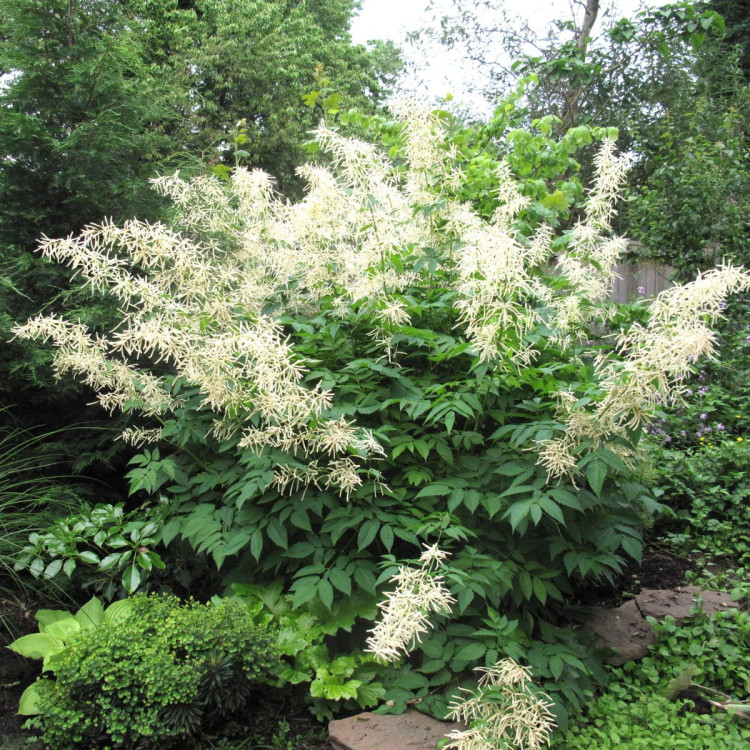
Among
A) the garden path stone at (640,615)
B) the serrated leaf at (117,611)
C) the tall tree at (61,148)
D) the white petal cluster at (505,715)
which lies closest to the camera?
the white petal cluster at (505,715)

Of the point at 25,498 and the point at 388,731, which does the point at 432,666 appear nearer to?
the point at 388,731

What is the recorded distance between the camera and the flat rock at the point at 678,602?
3.29 metres

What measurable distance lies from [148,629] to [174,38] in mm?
12693

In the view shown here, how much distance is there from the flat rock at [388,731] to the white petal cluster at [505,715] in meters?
0.12

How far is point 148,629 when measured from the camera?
2844 mm

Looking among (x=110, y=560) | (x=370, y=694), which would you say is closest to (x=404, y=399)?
(x=370, y=694)

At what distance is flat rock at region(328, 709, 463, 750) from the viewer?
7.98ft

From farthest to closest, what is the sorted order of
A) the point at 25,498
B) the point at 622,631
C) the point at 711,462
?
the point at 711,462, the point at 25,498, the point at 622,631

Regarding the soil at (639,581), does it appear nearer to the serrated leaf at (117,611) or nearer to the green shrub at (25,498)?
the serrated leaf at (117,611)

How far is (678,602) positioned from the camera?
341 centimetres

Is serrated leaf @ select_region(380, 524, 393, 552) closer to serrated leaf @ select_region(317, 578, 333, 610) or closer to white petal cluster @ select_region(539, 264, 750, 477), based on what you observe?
serrated leaf @ select_region(317, 578, 333, 610)

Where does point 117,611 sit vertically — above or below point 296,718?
above

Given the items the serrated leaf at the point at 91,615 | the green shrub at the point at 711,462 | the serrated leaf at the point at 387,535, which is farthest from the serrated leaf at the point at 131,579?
the green shrub at the point at 711,462

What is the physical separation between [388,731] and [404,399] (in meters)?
1.27
